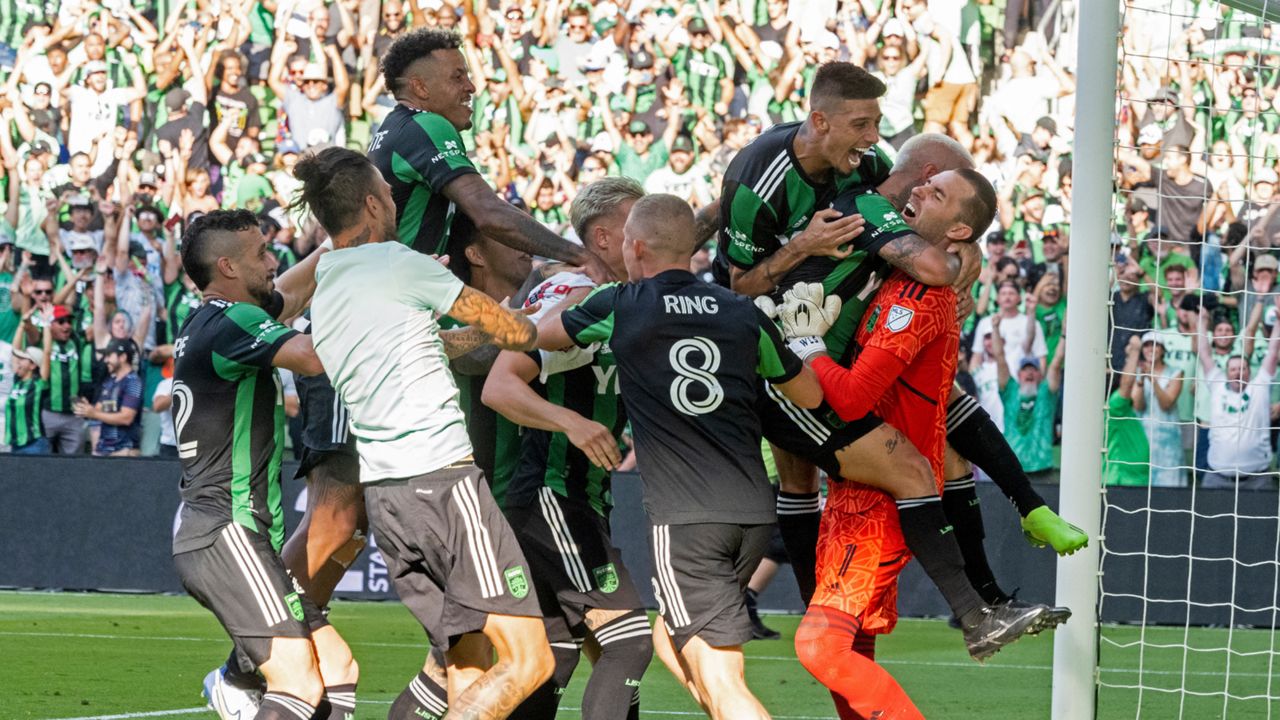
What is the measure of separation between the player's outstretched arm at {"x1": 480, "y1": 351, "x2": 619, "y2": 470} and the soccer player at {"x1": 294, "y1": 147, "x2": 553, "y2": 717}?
0.26 meters

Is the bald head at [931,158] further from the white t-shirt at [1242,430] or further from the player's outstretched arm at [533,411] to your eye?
the white t-shirt at [1242,430]

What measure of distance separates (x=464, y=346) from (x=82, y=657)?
478 cm

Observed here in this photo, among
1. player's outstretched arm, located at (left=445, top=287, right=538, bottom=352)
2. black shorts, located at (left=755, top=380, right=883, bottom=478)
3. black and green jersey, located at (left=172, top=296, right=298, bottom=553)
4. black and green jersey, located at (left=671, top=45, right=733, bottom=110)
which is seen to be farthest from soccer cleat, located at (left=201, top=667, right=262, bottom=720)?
black and green jersey, located at (left=671, top=45, right=733, bottom=110)

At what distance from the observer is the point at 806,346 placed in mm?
5121

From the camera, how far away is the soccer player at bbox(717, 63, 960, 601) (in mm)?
5043

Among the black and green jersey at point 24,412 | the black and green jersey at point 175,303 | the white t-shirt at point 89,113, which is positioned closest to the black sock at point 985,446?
the black and green jersey at point 175,303

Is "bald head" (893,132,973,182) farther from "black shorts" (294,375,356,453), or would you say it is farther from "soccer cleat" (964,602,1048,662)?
"black shorts" (294,375,356,453)

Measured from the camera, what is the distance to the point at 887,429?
505 centimetres

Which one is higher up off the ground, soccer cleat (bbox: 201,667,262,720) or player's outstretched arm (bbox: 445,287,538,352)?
player's outstretched arm (bbox: 445,287,538,352)

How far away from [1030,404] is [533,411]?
7700 mm

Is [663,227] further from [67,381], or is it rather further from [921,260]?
[67,381]

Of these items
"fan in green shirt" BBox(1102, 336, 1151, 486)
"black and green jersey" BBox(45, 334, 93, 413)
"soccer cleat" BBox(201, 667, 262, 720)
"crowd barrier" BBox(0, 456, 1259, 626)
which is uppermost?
"soccer cleat" BBox(201, 667, 262, 720)

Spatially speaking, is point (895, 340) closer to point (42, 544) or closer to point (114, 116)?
point (42, 544)

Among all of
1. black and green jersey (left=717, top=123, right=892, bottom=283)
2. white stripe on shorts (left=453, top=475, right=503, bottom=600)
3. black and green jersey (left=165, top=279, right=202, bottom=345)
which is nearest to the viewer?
white stripe on shorts (left=453, top=475, right=503, bottom=600)
